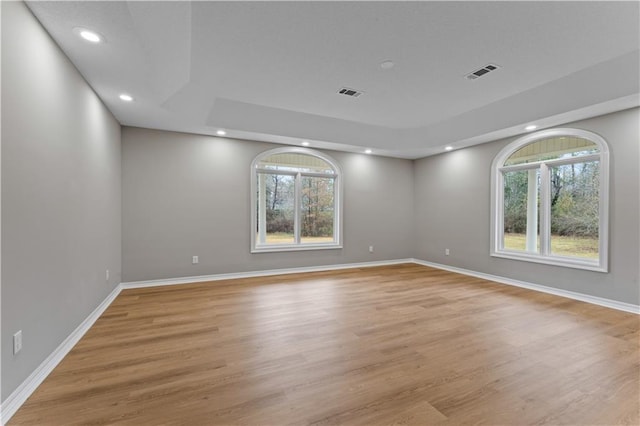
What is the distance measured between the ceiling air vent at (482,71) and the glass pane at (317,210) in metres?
3.32

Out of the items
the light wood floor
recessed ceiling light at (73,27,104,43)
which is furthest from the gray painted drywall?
the light wood floor

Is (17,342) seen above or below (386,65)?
below

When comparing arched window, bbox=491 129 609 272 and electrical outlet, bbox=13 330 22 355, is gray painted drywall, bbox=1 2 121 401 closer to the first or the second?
electrical outlet, bbox=13 330 22 355

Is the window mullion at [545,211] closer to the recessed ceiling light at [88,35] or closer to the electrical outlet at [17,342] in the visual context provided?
the recessed ceiling light at [88,35]

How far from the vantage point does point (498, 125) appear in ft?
14.7

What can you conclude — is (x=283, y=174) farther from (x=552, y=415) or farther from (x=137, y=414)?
(x=552, y=415)

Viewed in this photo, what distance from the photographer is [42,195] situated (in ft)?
6.76

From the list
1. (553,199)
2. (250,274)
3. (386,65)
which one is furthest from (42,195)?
(553,199)

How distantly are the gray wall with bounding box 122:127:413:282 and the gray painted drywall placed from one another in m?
1.35

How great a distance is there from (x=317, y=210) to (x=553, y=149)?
13.5 ft

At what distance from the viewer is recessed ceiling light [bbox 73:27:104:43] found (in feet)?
7.01

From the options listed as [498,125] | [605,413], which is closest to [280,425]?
[605,413]

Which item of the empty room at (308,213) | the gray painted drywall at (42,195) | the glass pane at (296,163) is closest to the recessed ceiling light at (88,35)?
the empty room at (308,213)

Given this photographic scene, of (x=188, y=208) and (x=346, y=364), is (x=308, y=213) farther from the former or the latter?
(x=346, y=364)
